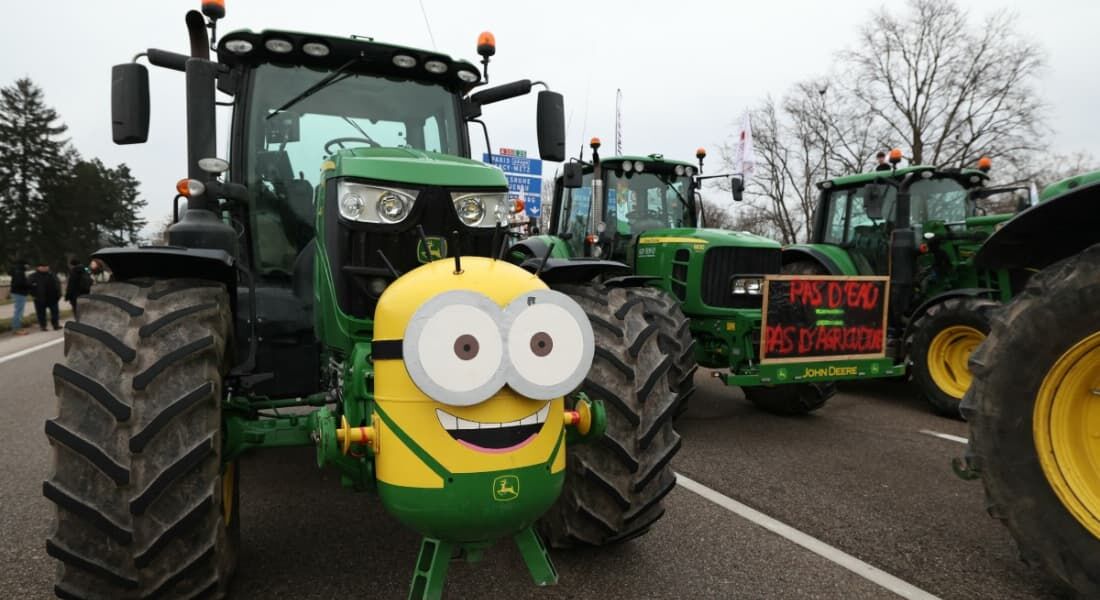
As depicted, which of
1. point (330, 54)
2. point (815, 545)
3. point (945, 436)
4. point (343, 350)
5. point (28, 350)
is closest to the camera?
point (343, 350)

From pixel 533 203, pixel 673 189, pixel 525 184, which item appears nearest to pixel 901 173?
pixel 673 189

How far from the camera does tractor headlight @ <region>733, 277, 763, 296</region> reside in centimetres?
659

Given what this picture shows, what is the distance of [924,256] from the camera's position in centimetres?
794

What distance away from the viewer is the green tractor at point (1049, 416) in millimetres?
2570

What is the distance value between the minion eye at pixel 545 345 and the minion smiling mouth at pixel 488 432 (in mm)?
116

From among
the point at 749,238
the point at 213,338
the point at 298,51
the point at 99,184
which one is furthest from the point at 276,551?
the point at 99,184

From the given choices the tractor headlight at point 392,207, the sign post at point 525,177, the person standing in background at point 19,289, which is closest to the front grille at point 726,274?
the tractor headlight at point 392,207

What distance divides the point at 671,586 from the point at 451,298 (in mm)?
1728

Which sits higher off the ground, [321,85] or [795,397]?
[321,85]

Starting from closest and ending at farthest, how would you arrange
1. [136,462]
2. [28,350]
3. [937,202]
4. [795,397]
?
[136,462]
[795,397]
[937,202]
[28,350]

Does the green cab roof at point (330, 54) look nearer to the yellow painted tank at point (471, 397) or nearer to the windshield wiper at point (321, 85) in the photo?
the windshield wiper at point (321, 85)

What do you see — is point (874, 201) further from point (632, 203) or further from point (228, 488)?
point (228, 488)

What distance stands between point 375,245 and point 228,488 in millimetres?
1114

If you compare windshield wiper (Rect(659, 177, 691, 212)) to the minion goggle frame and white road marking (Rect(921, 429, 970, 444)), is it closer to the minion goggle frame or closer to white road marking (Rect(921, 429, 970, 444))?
white road marking (Rect(921, 429, 970, 444))
